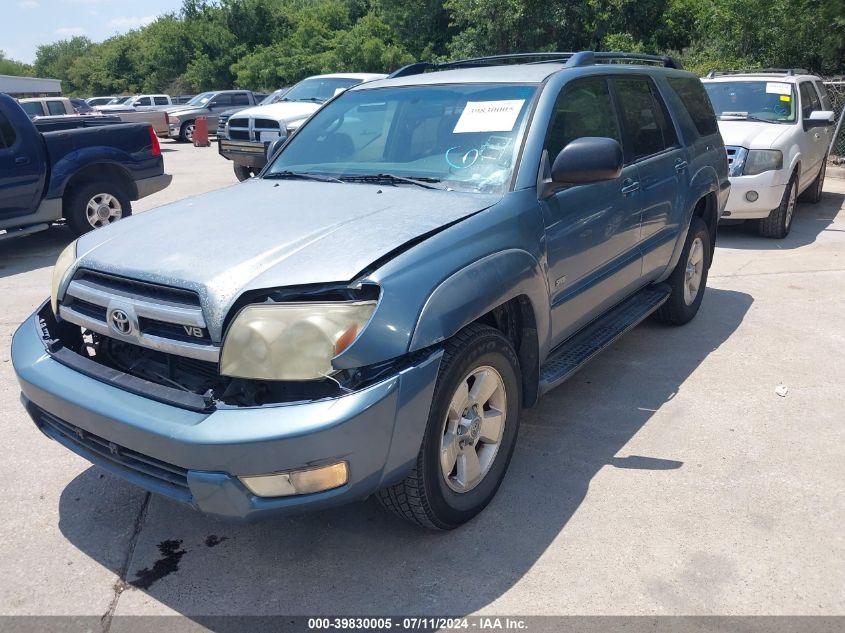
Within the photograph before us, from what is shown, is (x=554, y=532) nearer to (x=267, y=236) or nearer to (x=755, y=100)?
(x=267, y=236)

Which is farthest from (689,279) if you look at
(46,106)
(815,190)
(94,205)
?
(46,106)

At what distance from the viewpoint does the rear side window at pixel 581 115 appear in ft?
11.7

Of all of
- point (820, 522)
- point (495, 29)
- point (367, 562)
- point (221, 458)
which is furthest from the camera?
point (495, 29)

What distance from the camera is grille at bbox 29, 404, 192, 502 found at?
248cm

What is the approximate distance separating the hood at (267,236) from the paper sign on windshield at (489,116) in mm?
458

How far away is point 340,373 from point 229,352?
38 centimetres

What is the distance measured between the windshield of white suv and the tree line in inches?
528

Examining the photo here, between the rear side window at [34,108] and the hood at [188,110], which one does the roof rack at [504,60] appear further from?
the hood at [188,110]

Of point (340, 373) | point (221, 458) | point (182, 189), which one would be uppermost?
point (340, 373)

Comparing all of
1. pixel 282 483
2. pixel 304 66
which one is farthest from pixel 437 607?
pixel 304 66

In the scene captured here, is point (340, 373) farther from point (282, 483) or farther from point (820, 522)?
point (820, 522)

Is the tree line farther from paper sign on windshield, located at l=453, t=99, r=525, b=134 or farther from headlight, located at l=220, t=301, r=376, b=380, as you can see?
headlight, located at l=220, t=301, r=376, b=380

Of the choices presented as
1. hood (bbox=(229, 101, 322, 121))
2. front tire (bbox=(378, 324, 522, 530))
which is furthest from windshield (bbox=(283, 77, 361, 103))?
front tire (bbox=(378, 324, 522, 530))

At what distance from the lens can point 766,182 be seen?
7941 millimetres
